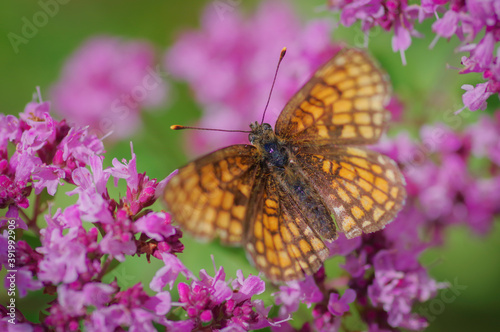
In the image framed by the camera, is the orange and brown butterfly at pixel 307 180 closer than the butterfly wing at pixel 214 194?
No

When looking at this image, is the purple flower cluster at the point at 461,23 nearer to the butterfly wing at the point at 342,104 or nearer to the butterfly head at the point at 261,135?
the butterfly wing at the point at 342,104

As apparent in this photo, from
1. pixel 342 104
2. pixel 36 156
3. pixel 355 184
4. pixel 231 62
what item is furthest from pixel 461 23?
pixel 231 62

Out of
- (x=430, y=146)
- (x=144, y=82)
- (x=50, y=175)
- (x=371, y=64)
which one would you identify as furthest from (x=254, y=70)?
(x=50, y=175)

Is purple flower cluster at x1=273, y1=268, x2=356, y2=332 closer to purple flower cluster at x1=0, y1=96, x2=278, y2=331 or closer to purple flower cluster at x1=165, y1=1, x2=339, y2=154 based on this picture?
purple flower cluster at x1=0, y1=96, x2=278, y2=331

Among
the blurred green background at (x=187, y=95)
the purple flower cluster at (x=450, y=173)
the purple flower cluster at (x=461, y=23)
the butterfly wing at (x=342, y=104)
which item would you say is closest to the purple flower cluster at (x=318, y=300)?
the blurred green background at (x=187, y=95)

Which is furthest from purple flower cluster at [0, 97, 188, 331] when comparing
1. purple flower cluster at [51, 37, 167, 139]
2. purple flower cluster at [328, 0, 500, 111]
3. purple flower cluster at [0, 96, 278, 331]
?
purple flower cluster at [51, 37, 167, 139]

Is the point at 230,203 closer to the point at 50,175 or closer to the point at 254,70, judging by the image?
the point at 50,175
